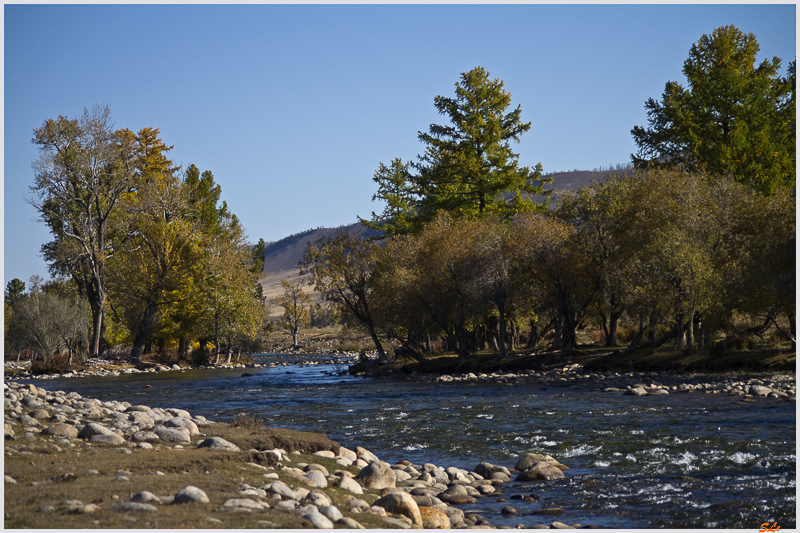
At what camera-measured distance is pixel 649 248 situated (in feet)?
97.0

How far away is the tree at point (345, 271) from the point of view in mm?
38156

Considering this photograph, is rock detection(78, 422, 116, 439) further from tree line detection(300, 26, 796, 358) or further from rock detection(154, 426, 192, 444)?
tree line detection(300, 26, 796, 358)

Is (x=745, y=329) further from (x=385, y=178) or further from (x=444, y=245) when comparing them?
(x=385, y=178)

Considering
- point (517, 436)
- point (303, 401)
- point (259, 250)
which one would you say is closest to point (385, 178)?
point (259, 250)

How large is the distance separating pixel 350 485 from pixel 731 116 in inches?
1516

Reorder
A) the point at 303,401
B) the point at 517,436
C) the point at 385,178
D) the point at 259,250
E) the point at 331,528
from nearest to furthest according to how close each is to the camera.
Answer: the point at 331,528, the point at 517,436, the point at 303,401, the point at 385,178, the point at 259,250

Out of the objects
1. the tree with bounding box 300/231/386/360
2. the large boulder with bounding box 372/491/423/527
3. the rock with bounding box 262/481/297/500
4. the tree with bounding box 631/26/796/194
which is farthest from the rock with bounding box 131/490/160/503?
the tree with bounding box 631/26/796/194

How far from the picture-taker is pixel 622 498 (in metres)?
9.34

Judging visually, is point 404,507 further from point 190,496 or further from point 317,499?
point 190,496

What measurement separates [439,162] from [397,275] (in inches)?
651

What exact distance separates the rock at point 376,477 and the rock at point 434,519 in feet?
4.85

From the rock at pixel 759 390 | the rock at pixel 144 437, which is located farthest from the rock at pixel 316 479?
the rock at pixel 759 390

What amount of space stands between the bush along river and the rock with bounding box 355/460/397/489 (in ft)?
4.08

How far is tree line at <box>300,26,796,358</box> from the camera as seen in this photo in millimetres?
28078
